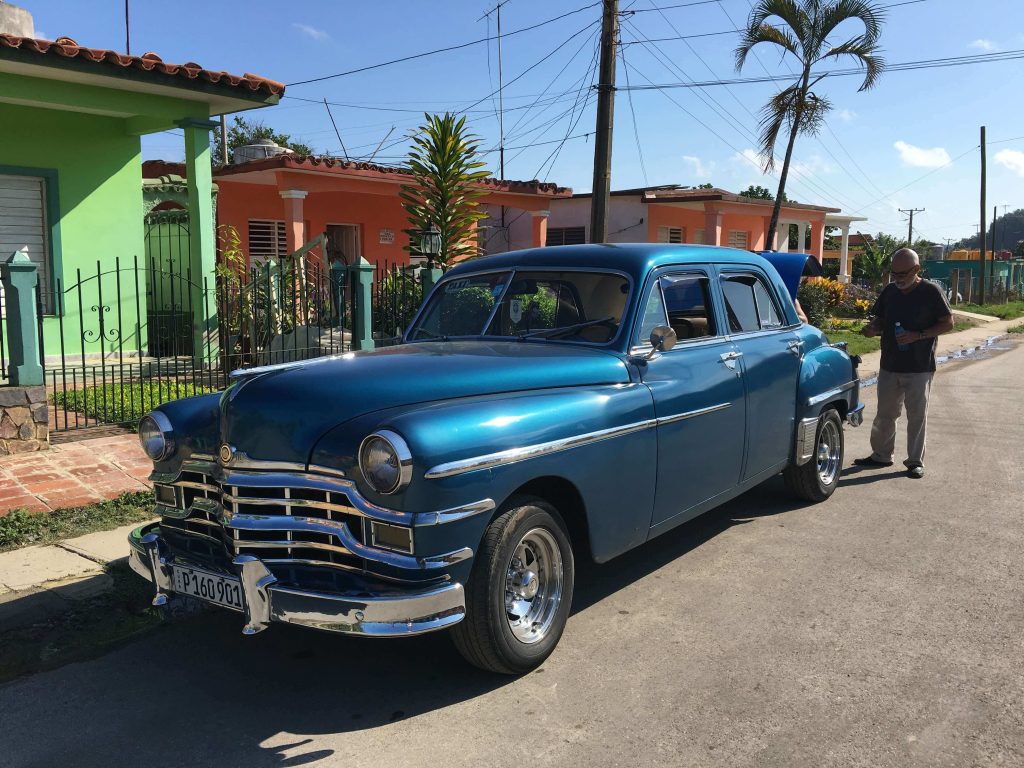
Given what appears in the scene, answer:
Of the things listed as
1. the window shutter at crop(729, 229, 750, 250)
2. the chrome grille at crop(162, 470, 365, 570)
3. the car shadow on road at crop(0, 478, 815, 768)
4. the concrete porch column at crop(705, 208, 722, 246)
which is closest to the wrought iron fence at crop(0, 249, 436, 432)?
the car shadow on road at crop(0, 478, 815, 768)

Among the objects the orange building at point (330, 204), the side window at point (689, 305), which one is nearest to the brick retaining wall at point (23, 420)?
the side window at point (689, 305)

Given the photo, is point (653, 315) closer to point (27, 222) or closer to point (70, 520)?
point (70, 520)

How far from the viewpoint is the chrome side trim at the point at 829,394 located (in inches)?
229

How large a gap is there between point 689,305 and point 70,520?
4072 millimetres

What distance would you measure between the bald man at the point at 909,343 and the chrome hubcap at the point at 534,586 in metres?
4.42

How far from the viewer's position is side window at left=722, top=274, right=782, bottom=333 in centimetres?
523

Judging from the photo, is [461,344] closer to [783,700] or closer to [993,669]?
[783,700]

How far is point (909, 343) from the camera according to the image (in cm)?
698

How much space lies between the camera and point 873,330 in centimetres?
730

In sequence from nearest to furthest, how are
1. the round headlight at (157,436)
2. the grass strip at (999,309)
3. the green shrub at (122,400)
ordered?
1. the round headlight at (157,436)
2. the green shrub at (122,400)
3. the grass strip at (999,309)

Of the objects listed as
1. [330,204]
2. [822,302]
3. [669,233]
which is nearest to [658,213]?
[669,233]

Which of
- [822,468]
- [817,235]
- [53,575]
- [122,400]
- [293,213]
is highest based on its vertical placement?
[817,235]

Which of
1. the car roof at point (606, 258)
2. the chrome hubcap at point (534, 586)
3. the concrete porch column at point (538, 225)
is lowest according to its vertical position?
the chrome hubcap at point (534, 586)

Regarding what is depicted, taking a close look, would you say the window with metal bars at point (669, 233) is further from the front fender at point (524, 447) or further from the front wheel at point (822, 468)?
the front fender at point (524, 447)
